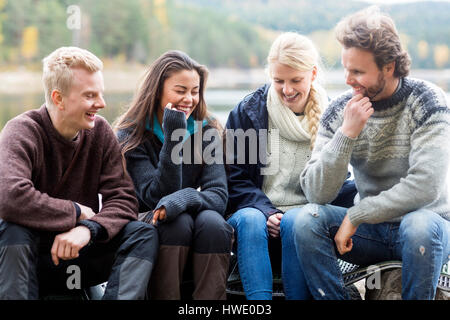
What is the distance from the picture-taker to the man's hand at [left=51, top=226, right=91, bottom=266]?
1569 millimetres

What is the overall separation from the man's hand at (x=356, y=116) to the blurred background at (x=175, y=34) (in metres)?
0.91

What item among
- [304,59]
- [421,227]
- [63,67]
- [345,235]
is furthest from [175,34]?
[421,227]

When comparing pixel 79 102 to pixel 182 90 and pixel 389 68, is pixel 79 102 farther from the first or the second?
pixel 389 68

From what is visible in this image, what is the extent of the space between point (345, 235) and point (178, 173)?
24.8 inches

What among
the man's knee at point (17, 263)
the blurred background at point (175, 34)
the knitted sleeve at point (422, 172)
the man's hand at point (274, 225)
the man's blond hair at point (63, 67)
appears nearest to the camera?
the man's knee at point (17, 263)

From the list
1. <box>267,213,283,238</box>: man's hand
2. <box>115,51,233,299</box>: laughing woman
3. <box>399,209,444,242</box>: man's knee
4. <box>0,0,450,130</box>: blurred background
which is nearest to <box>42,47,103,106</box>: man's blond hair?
<box>115,51,233,299</box>: laughing woman

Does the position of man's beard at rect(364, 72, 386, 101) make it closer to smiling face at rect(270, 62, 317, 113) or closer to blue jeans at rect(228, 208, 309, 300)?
smiling face at rect(270, 62, 317, 113)

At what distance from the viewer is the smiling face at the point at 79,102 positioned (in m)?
1.73

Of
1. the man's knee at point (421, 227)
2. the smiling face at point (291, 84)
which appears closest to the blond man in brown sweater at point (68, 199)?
the smiling face at point (291, 84)

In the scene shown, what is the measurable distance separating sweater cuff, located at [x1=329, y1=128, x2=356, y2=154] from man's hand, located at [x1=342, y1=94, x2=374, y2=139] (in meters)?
0.01

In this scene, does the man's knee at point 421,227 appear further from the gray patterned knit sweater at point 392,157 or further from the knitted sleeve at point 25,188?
the knitted sleeve at point 25,188

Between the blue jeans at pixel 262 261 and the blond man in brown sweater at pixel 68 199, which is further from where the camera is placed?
the blue jeans at pixel 262 261

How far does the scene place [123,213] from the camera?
173 centimetres

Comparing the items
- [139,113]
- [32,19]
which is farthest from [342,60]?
[32,19]
